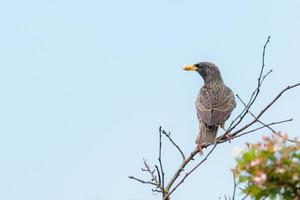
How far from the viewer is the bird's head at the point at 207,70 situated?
12336mm

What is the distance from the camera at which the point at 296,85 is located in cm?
611

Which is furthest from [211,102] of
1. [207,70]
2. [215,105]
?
[207,70]

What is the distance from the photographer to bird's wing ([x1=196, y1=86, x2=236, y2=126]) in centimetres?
1023

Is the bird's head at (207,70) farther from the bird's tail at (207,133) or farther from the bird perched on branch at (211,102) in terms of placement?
the bird's tail at (207,133)

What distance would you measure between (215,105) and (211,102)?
7.0 inches

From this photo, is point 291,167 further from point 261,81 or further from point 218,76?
point 218,76

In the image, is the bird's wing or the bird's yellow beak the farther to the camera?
the bird's yellow beak

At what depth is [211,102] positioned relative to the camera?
10781 millimetres

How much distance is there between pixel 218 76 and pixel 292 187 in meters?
9.27

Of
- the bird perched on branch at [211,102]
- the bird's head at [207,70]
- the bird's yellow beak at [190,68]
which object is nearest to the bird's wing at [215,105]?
the bird perched on branch at [211,102]

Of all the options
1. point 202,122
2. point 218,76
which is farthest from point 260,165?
point 218,76

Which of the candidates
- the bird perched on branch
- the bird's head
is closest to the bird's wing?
the bird perched on branch

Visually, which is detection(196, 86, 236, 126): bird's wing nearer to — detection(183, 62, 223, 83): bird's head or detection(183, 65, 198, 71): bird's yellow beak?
detection(183, 62, 223, 83): bird's head

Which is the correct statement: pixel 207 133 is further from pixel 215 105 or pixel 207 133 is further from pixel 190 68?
pixel 190 68
